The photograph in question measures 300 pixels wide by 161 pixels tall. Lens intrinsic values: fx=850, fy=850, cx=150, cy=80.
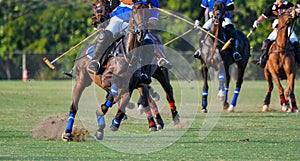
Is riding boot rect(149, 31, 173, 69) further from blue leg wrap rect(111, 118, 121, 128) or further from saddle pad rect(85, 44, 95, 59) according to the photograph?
blue leg wrap rect(111, 118, 121, 128)

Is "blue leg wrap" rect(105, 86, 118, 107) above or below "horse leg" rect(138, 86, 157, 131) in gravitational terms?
above

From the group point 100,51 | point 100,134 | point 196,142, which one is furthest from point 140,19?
point 196,142

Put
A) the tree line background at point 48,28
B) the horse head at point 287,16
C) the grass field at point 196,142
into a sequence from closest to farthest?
the grass field at point 196,142
the horse head at point 287,16
the tree line background at point 48,28

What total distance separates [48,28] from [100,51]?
120 ft

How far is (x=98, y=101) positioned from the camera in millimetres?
24047

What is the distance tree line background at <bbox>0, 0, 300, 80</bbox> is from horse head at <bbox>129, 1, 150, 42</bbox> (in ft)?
96.5

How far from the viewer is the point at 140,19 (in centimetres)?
1270

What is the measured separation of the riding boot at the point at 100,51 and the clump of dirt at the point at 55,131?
1.00 m

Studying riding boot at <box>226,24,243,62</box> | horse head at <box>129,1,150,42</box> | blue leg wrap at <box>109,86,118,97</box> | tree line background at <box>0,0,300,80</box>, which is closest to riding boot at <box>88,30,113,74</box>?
blue leg wrap at <box>109,86,118,97</box>

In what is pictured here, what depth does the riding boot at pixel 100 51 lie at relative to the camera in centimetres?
1343

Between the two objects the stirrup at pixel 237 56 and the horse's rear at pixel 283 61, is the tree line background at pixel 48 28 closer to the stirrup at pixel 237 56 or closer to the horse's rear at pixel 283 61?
the horse's rear at pixel 283 61

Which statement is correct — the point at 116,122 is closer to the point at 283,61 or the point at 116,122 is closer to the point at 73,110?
the point at 73,110

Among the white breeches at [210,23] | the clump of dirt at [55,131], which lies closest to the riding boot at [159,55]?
the clump of dirt at [55,131]

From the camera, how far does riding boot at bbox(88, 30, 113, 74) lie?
44.1 feet
